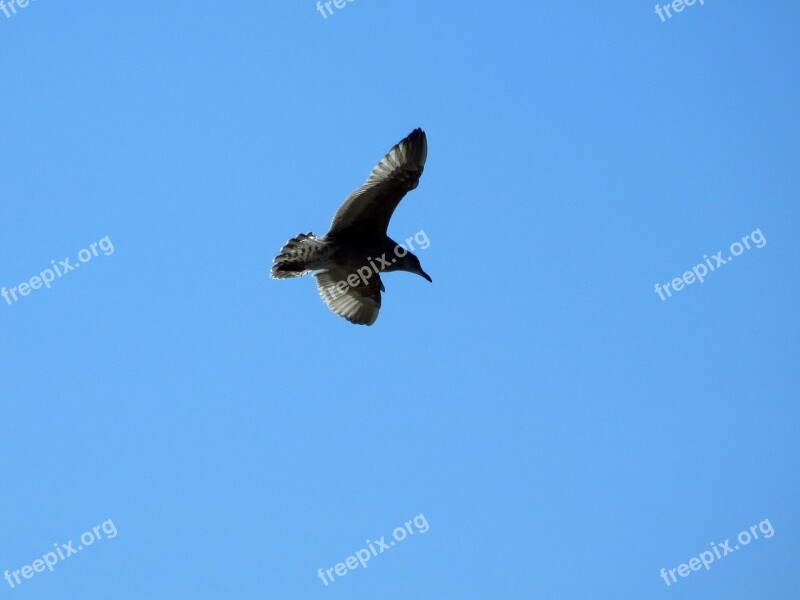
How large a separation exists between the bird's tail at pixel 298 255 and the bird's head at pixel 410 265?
1.64m

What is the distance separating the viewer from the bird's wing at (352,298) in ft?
71.1

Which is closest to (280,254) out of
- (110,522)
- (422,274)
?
(422,274)

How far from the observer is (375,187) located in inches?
785

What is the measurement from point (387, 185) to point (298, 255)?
6.85 ft

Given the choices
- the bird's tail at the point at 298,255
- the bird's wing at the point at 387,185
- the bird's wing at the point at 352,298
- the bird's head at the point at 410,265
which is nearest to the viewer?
the bird's wing at the point at 387,185

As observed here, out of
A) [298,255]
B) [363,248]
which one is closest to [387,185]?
[363,248]

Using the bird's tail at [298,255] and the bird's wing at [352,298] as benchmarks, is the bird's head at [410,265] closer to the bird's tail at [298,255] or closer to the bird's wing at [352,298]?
the bird's wing at [352,298]

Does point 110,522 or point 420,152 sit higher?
point 420,152

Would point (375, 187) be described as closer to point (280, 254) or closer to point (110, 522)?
point (280, 254)

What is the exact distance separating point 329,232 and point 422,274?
214cm

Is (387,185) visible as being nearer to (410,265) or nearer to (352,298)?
(410,265)

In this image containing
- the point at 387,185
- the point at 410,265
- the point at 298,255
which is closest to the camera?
the point at 387,185

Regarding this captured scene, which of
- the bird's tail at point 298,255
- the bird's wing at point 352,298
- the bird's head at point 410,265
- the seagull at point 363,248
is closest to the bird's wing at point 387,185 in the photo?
the seagull at point 363,248

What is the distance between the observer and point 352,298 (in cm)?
2180
